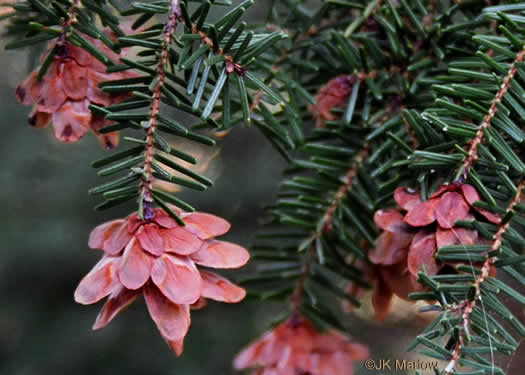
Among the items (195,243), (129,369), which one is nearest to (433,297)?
(195,243)

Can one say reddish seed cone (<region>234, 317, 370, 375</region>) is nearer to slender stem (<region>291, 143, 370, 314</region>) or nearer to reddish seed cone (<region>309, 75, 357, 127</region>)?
slender stem (<region>291, 143, 370, 314</region>)

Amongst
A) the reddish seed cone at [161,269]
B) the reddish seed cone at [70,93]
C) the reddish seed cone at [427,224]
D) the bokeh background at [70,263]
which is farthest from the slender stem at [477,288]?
the bokeh background at [70,263]

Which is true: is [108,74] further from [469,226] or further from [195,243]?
[469,226]

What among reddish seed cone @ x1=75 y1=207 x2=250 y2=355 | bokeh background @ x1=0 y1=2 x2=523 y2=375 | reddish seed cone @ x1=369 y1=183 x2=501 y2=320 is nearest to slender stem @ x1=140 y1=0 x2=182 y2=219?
reddish seed cone @ x1=75 y1=207 x2=250 y2=355

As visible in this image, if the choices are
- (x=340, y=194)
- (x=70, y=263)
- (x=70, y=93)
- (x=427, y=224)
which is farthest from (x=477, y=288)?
(x=70, y=263)

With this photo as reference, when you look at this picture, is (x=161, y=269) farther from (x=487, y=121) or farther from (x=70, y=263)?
(x=70, y=263)

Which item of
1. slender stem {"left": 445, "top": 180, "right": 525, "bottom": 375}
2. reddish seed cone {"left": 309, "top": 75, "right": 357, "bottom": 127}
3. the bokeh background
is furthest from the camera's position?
the bokeh background
